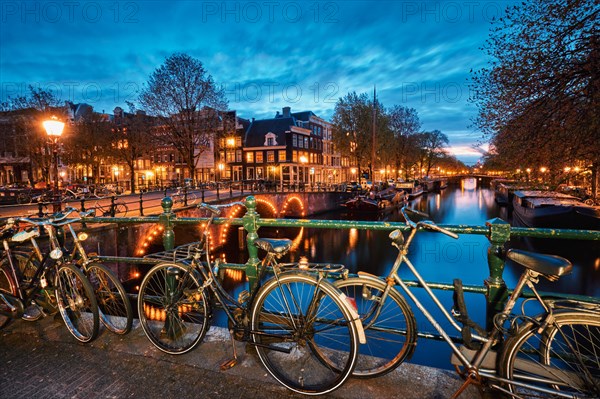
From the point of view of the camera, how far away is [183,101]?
23578 millimetres

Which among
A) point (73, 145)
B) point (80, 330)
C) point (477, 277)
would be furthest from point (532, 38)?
point (73, 145)

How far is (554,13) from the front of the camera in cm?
850

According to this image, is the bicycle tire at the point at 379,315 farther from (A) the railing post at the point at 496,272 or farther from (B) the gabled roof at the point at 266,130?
(B) the gabled roof at the point at 266,130

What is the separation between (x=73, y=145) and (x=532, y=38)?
1487 inches

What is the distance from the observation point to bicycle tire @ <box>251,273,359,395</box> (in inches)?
92.8

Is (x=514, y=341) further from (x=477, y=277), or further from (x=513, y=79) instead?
(x=477, y=277)

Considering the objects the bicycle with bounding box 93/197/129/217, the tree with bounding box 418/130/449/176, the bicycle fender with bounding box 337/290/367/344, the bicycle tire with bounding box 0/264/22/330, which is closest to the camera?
the bicycle fender with bounding box 337/290/367/344

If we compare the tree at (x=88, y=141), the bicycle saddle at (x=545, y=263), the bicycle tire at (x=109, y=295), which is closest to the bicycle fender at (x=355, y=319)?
the bicycle saddle at (x=545, y=263)

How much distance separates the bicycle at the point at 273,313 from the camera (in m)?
2.41

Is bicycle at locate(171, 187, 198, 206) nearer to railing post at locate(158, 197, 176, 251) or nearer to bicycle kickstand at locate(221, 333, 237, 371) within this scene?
railing post at locate(158, 197, 176, 251)

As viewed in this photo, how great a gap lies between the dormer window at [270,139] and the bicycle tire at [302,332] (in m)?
44.6

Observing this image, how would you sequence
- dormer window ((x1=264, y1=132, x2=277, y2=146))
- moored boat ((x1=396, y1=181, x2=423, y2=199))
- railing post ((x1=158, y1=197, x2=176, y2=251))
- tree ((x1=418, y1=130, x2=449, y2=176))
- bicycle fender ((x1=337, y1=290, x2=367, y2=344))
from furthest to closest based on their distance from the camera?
tree ((x1=418, y1=130, x2=449, y2=176)) → moored boat ((x1=396, y1=181, x2=423, y2=199)) → dormer window ((x1=264, y1=132, x2=277, y2=146)) → railing post ((x1=158, y1=197, x2=176, y2=251)) → bicycle fender ((x1=337, y1=290, x2=367, y2=344))

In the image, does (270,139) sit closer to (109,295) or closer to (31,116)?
(31,116)

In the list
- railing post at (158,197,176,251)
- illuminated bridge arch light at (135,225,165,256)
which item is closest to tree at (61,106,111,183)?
illuminated bridge arch light at (135,225,165,256)
